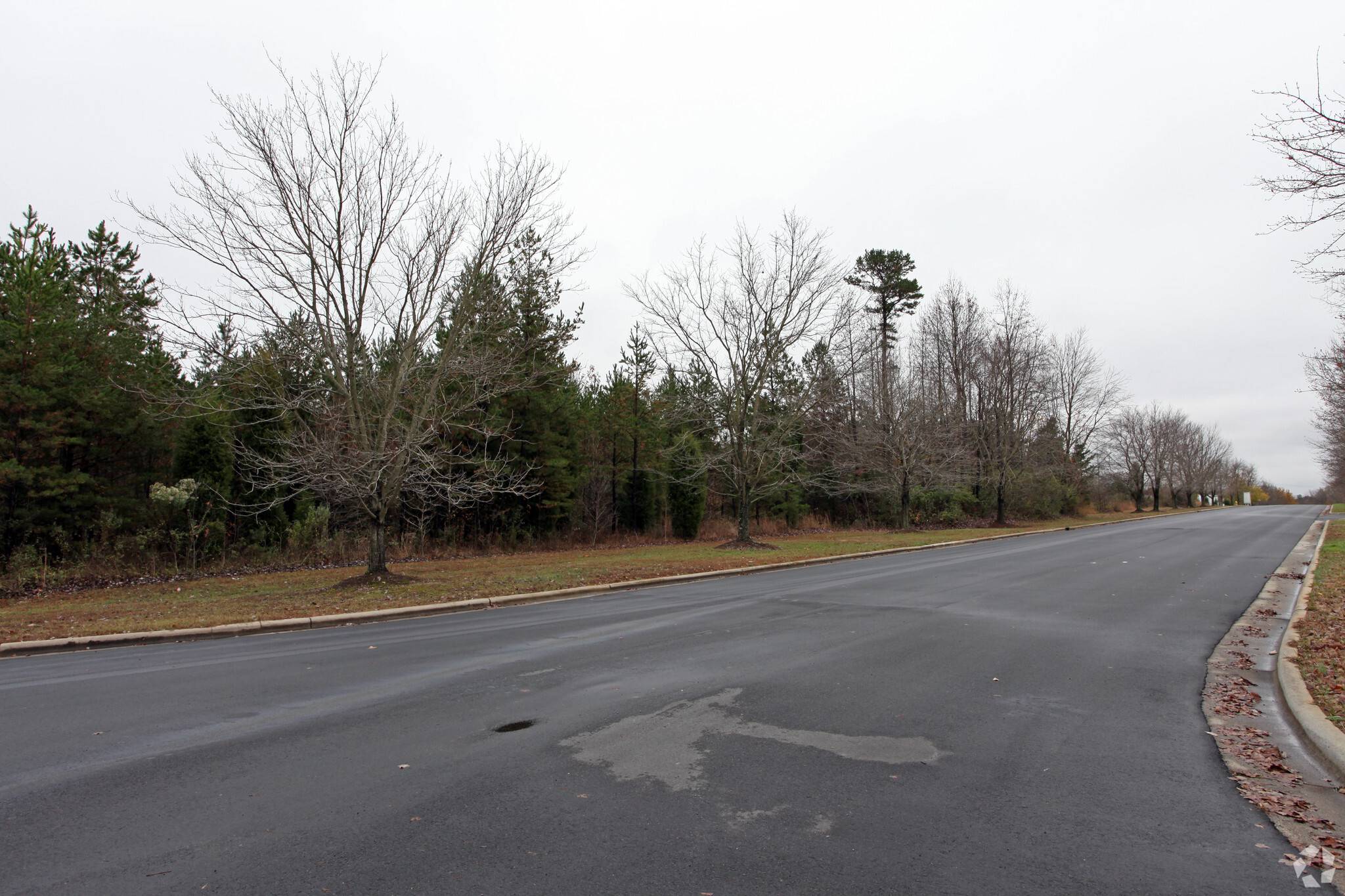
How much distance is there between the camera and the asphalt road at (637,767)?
3227 mm

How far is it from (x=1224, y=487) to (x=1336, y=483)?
59.4 meters

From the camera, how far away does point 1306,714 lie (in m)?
5.25

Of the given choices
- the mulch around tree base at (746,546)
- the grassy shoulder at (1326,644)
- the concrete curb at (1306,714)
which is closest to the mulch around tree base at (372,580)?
the mulch around tree base at (746,546)

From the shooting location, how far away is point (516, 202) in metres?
16.2

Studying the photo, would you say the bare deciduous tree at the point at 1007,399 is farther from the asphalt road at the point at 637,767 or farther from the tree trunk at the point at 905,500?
the asphalt road at the point at 637,767

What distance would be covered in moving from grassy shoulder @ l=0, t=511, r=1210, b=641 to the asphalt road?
7.65ft

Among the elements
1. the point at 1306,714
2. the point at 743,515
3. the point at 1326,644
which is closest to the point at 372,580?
the point at 743,515

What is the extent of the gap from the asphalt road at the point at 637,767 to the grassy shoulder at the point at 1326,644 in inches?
33.7

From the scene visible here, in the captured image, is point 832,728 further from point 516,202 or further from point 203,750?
point 516,202

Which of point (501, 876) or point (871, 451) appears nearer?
point (501, 876)

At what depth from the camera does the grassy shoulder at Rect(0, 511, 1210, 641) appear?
34.9ft

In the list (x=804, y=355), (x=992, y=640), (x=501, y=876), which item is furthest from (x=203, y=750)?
(x=804, y=355)

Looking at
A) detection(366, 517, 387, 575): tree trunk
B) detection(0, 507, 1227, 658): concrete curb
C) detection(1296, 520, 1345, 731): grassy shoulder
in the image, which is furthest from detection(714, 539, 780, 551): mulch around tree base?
detection(1296, 520, 1345, 731): grassy shoulder

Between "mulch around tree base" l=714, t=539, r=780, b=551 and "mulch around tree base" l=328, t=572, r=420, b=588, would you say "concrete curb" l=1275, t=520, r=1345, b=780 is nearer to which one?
"mulch around tree base" l=328, t=572, r=420, b=588
